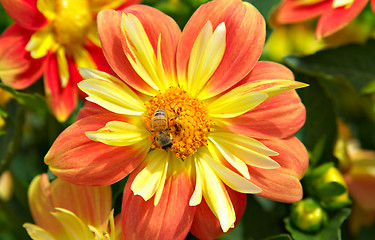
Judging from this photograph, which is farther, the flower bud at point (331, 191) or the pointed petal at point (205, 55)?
the flower bud at point (331, 191)

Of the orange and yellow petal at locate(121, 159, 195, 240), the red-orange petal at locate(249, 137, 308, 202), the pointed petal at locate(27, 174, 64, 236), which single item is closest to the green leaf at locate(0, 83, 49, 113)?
the pointed petal at locate(27, 174, 64, 236)

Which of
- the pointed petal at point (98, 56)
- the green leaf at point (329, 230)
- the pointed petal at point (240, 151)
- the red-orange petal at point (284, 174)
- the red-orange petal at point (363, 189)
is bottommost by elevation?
the red-orange petal at point (363, 189)

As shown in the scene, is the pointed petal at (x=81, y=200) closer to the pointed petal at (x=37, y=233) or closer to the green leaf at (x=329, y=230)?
the pointed petal at (x=37, y=233)

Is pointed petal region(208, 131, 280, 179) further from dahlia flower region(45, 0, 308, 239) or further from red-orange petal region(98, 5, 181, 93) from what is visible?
red-orange petal region(98, 5, 181, 93)

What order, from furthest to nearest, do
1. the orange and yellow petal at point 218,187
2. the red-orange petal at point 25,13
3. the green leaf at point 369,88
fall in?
the green leaf at point 369,88 → the red-orange petal at point 25,13 → the orange and yellow petal at point 218,187

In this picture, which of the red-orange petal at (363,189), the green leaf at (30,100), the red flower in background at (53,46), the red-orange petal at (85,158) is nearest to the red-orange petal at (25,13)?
the red flower in background at (53,46)

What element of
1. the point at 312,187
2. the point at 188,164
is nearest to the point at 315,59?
the point at 312,187

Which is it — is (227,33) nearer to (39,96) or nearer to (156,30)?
(156,30)

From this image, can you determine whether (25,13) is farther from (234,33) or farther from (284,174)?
(284,174)
